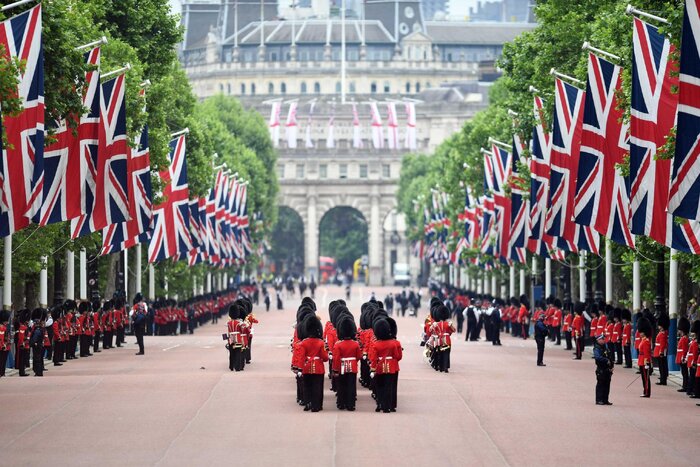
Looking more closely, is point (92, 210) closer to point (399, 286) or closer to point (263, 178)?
point (263, 178)

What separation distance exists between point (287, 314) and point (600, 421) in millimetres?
82415

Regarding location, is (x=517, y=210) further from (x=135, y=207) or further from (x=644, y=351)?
(x=644, y=351)

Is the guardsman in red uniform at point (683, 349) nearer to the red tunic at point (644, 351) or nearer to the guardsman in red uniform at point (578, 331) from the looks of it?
the red tunic at point (644, 351)

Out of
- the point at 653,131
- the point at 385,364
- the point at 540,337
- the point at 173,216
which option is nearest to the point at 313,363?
the point at 385,364

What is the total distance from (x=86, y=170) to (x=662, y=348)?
44.3ft

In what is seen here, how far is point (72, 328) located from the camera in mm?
55312

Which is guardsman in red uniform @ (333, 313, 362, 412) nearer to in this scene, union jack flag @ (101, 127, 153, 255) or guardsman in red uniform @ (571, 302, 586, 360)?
union jack flag @ (101, 127, 153, 255)

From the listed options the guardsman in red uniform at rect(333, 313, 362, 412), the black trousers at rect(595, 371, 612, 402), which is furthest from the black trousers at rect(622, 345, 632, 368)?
the guardsman in red uniform at rect(333, 313, 362, 412)

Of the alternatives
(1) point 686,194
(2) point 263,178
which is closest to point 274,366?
(1) point 686,194

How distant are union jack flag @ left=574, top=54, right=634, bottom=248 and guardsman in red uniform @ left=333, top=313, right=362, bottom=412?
1031cm

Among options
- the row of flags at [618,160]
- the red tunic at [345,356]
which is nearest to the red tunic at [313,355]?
the red tunic at [345,356]

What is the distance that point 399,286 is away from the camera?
7470 inches

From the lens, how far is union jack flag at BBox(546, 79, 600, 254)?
5156 centimetres

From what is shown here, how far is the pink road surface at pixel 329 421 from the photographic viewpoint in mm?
28562
